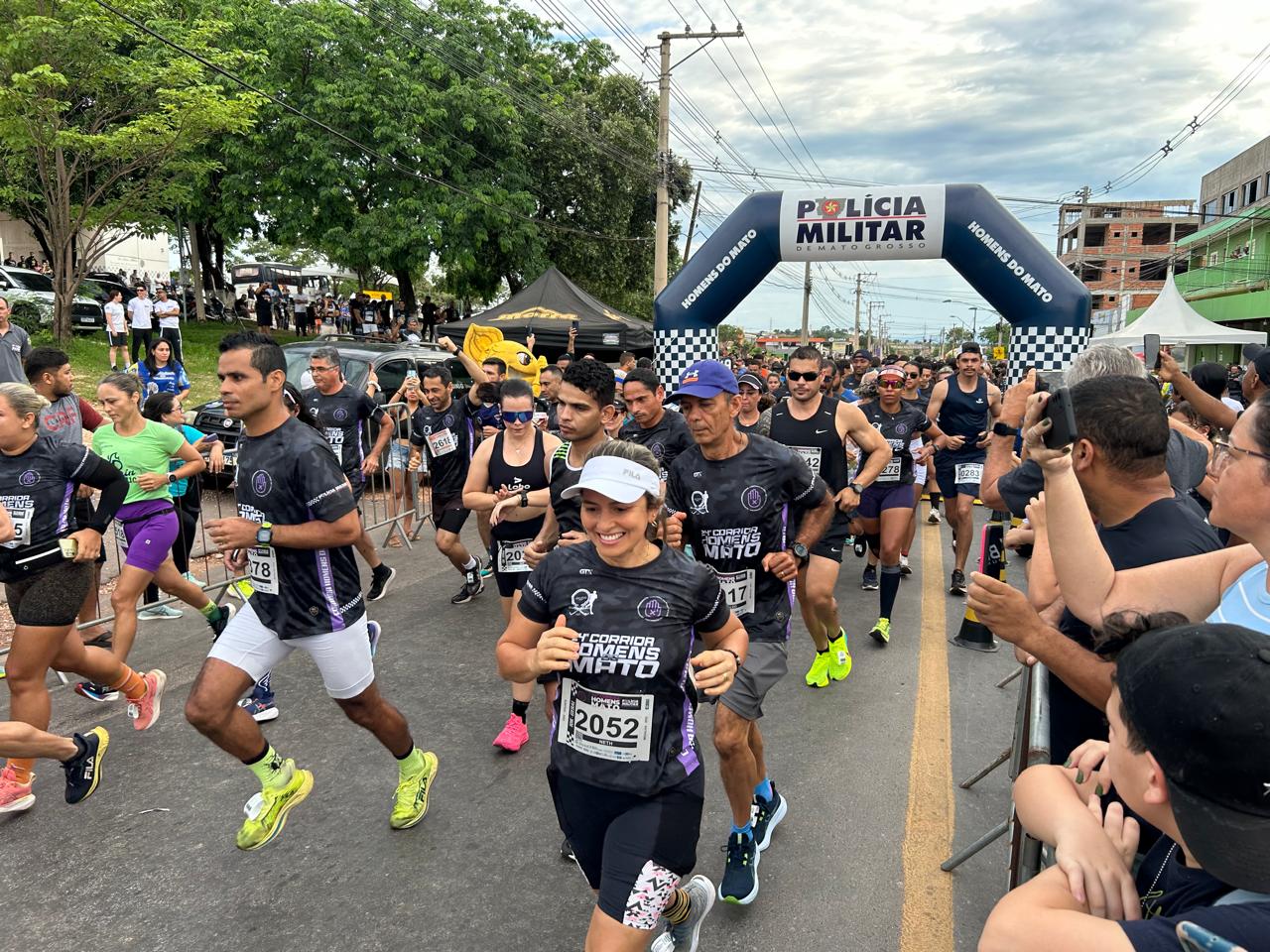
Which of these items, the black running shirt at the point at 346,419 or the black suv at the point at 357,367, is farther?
the black suv at the point at 357,367

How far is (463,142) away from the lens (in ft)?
80.4

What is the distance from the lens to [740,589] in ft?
11.9

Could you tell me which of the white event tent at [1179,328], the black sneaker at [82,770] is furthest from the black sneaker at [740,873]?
the white event tent at [1179,328]

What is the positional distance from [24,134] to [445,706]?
17.7 m

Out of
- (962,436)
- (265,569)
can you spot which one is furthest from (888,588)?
(265,569)

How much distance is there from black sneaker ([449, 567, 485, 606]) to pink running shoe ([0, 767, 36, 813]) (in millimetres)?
3527

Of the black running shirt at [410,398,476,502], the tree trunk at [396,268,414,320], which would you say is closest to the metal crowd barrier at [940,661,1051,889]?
the black running shirt at [410,398,476,502]

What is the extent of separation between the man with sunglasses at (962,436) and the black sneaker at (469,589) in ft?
14.0

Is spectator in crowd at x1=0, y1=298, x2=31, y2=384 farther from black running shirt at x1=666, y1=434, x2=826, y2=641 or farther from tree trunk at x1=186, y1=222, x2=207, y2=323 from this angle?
tree trunk at x1=186, y1=222, x2=207, y2=323

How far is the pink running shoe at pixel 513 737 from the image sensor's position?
4.34 meters

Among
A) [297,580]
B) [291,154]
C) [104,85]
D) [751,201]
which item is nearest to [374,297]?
[291,154]

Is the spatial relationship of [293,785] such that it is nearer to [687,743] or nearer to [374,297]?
[687,743]

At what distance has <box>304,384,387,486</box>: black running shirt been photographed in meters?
7.30

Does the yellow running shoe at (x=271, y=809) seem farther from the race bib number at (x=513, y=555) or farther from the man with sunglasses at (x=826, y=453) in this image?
the man with sunglasses at (x=826, y=453)
